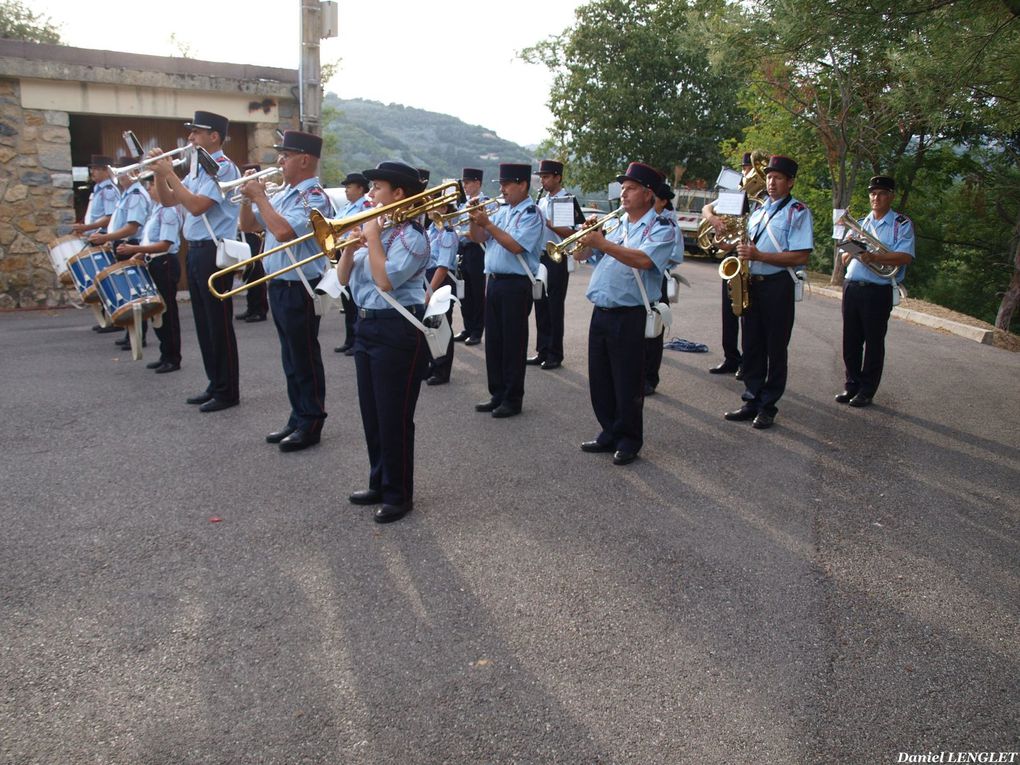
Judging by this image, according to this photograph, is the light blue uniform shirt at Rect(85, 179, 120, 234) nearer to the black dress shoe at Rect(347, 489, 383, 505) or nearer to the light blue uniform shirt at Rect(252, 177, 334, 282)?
the light blue uniform shirt at Rect(252, 177, 334, 282)

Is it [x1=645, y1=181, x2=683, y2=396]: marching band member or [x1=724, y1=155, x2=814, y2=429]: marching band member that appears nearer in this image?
[x1=724, y1=155, x2=814, y2=429]: marching band member

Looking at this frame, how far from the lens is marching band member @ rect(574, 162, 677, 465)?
18.1ft

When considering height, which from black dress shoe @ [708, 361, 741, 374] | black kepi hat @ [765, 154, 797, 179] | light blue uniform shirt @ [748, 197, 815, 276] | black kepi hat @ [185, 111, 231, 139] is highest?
black kepi hat @ [185, 111, 231, 139]

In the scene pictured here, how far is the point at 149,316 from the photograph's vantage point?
7.68m

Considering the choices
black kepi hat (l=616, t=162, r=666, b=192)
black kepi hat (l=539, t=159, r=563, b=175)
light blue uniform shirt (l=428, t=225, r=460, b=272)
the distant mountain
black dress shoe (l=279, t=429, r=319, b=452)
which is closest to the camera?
black kepi hat (l=616, t=162, r=666, b=192)

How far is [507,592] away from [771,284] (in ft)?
12.8

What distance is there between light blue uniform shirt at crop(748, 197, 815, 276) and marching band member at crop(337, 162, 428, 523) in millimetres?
3097

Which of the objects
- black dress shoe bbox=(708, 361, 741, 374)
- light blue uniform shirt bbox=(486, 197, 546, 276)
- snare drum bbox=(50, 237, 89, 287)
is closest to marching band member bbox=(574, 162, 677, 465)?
light blue uniform shirt bbox=(486, 197, 546, 276)

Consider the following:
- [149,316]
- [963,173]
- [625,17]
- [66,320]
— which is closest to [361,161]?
[625,17]

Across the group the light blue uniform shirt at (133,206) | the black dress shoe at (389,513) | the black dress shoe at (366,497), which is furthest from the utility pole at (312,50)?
the black dress shoe at (389,513)

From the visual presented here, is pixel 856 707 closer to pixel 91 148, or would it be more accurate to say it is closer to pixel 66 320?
pixel 66 320

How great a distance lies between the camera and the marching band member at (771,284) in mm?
6505

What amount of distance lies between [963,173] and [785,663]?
18924 mm

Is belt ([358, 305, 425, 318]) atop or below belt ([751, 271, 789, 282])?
below
